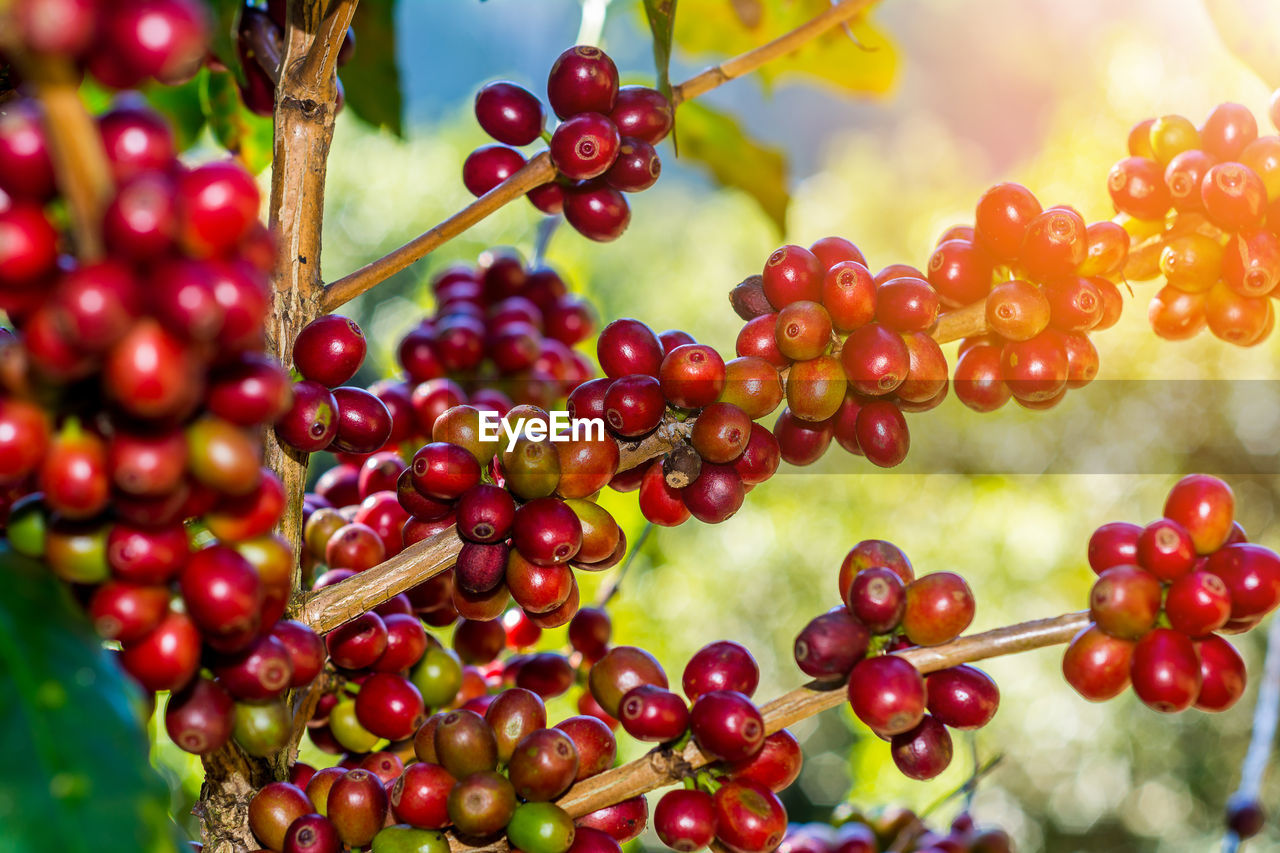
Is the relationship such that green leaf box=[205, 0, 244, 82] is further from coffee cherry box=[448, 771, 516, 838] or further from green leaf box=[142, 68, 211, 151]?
coffee cherry box=[448, 771, 516, 838]

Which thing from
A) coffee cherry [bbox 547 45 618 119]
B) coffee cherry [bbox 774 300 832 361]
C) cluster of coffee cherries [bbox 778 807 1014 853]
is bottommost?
cluster of coffee cherries [bbox 778 807 1014 853]

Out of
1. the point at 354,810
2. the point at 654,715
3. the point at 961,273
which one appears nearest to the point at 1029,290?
the point at 961,273

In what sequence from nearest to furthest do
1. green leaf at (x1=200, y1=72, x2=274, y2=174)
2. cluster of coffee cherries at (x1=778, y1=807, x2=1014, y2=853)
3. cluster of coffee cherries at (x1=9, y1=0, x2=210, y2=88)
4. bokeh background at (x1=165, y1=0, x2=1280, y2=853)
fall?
cluster of coffee cherries at (x1=9, y1=0, x2=210, y2=88), cluster of coffee cherries at (x1=778, y1=807, x2=1014, y2=853), green leaf at (x1=200, y1=72, x2=274, y2=174), bokeh background at (x1=165, y1=0, x2=1280, y2=853)

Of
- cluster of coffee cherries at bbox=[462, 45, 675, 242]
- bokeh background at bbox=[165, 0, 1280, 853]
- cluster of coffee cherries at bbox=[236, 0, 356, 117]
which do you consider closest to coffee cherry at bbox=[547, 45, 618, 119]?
cluster of coffee cherries at bbox=[462, 45, 675, 242]

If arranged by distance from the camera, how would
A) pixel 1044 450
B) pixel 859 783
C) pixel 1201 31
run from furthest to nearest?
pixel 1044 450 < pixel 1201 31 < pixel 859 783

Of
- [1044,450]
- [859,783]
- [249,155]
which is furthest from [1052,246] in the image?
[1044,450]

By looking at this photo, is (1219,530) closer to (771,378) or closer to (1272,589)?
(1272,589)

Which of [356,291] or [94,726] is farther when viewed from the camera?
[356,291]
